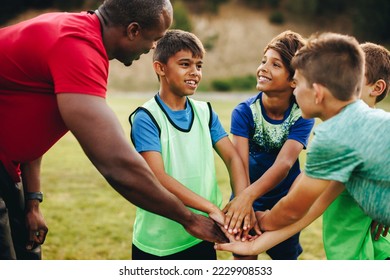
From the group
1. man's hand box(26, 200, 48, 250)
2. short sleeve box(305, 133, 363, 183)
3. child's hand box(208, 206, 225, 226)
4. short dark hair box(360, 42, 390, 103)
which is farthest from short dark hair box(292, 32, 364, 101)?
man's hand box(26, 200, 48, 250)

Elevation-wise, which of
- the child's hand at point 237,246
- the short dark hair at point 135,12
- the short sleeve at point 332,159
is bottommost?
the child's hand at point 237,246

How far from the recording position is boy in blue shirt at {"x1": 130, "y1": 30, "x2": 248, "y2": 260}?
10.9 ft

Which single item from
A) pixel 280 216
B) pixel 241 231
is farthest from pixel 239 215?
pixel 280 216

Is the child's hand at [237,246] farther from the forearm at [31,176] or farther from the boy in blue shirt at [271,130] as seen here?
the forearm at [31,176]

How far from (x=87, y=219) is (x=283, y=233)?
433 cm

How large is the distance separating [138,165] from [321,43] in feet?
3.85

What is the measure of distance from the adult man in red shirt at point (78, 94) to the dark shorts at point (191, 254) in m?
0.29

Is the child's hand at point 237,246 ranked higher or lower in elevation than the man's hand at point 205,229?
lower

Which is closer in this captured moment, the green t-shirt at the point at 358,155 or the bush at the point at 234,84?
the green t-shirt at the point at 358,155

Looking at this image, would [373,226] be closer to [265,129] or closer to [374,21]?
[265,129]

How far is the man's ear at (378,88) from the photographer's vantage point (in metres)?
3.39

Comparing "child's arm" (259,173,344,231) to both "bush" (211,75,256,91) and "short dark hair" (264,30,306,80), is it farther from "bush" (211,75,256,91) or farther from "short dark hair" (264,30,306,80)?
"bush" (211,75,256,91)

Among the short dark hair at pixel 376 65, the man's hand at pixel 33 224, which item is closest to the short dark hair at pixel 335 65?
the short dark hair at pixel 376 65

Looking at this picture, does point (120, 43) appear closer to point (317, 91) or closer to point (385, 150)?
point (317, 91)
